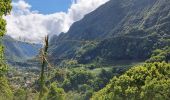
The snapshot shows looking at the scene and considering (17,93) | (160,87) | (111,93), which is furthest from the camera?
(17,93)

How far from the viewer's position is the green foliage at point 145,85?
4328 inches

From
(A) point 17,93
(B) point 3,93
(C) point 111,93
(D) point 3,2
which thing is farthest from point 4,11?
(A) point 17,93

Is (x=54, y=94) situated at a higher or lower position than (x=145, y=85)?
lower

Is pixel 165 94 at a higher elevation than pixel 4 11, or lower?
lower

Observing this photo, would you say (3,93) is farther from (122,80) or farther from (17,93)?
(17,93)

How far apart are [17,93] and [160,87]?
8935 centimetres

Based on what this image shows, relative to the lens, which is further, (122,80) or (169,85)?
(122,80)

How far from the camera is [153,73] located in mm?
119875

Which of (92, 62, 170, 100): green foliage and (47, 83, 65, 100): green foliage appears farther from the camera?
(47, 83, 65, 100): green foliage

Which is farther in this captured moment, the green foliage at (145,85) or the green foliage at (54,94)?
the green foliage at (54,94)

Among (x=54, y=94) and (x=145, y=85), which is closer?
(x=145, y=85)

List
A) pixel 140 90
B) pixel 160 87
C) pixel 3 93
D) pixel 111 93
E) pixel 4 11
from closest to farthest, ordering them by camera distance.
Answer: pixel 4 11 → pixel 160 87 → pixel 140 90 → pixel 111 93 → pixel 3 93

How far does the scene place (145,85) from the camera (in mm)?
111812

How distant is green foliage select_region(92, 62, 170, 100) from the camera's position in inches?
4328
